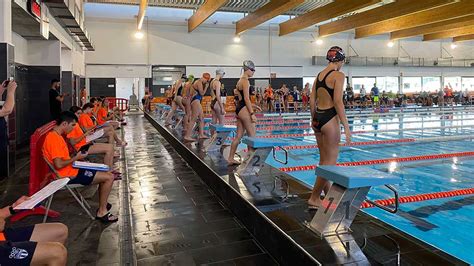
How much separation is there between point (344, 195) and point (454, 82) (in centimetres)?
2815

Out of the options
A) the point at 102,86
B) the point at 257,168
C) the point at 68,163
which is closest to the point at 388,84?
the point at 102,86

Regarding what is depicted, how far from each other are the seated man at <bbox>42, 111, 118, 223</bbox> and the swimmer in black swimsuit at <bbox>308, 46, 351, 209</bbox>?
5.87 ft

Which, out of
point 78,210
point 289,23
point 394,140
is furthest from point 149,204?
point 289,23

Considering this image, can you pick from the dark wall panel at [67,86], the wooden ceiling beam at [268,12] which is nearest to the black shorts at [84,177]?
the dark wall panel at [67,86]

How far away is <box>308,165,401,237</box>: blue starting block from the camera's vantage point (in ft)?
7.60

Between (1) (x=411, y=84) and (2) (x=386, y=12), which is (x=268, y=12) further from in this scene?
(1) (x=411, y=84)

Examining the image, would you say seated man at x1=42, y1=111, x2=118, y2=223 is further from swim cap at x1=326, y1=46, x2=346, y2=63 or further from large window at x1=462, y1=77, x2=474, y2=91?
large window at x1=462, y1=77, x2=474, y2=91

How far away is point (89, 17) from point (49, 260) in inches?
745

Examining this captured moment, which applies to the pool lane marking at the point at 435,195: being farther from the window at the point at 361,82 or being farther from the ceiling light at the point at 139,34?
the window at the point at 361,82

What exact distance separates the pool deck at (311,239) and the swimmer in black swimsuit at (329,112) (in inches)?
13.0

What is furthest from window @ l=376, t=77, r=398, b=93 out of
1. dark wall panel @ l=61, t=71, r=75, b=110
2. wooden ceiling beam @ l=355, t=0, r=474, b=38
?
dark wall panel @ l=61, t=71, r=75, b=110

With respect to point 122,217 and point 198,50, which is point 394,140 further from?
point 198,50

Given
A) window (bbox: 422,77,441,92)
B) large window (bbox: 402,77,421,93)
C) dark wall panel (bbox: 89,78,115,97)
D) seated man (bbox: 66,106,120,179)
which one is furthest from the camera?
window (bbox: 422,77,441,92)

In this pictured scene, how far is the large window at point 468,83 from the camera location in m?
26.5
